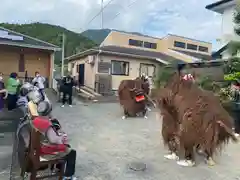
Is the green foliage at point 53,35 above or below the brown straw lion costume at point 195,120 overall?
above

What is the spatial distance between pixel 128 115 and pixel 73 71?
13.9 meters

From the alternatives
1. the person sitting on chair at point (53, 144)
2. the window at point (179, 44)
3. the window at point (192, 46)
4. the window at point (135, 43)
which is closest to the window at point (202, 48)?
the window at point (192, 46)

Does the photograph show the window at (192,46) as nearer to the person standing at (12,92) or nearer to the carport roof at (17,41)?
the carport roof at (17,41)

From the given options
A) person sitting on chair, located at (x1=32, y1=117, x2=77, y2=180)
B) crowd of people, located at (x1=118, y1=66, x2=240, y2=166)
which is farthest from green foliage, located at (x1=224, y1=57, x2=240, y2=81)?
person sitting on chair, located at (x1=32, y1=117, x2=77, y2=180)

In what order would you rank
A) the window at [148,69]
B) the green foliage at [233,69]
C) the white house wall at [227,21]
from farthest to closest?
the window at [148,69] → the white house wall at [227,21] → the green foliage at [233,69]

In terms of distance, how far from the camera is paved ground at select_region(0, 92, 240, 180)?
4777mm

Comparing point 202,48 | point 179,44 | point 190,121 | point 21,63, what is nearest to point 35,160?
point 190,121

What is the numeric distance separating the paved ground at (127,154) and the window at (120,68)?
9.55m

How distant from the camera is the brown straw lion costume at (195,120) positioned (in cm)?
503

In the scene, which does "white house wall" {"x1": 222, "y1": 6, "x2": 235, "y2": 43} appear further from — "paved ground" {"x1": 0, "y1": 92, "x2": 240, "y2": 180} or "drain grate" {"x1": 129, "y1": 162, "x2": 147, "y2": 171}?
"drain grate" {"x1": 129, "y1": 162, "x2": 147, "y2": 171}

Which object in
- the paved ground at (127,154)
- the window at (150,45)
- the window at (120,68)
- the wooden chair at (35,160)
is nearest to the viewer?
the wooden chair at (35,160)

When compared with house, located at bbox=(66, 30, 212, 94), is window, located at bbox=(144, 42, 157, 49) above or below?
above

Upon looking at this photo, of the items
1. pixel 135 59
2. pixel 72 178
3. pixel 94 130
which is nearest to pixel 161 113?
pixel 72 178

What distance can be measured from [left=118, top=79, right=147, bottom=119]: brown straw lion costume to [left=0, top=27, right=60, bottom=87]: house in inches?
278
